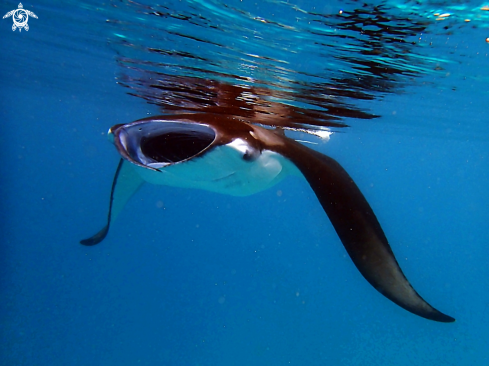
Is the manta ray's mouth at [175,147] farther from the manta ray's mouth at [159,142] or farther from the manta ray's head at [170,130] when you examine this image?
the manta ray's head at [170,130]

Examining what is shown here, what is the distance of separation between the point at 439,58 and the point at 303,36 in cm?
244

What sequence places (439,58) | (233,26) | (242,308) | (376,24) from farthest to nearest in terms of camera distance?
(242,308)
(439,58)
(233,26)
(376,24)

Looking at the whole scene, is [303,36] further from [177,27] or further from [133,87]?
[133,87]

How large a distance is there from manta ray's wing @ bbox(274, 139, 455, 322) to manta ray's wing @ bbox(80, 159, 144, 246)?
2968mm

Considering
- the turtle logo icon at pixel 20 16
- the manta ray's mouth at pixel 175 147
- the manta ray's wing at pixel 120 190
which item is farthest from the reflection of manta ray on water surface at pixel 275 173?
the turtle logo icon at pixel 20 16

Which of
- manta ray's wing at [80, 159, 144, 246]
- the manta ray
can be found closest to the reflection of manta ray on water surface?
the manta ray

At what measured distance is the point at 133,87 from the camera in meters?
9.29

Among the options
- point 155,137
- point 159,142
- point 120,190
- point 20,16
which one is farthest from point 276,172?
point 20,16

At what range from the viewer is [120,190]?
19.5 ft

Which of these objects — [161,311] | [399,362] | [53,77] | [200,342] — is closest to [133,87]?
[53,77]

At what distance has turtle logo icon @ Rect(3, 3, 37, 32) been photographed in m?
5.47

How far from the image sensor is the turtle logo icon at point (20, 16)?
17.9 feet

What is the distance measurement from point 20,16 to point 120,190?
3.68 metres

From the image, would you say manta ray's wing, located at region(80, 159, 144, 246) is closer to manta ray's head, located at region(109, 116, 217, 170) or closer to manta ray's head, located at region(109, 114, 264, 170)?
manta ray's head, located at region(109, 116, 217, 170)
